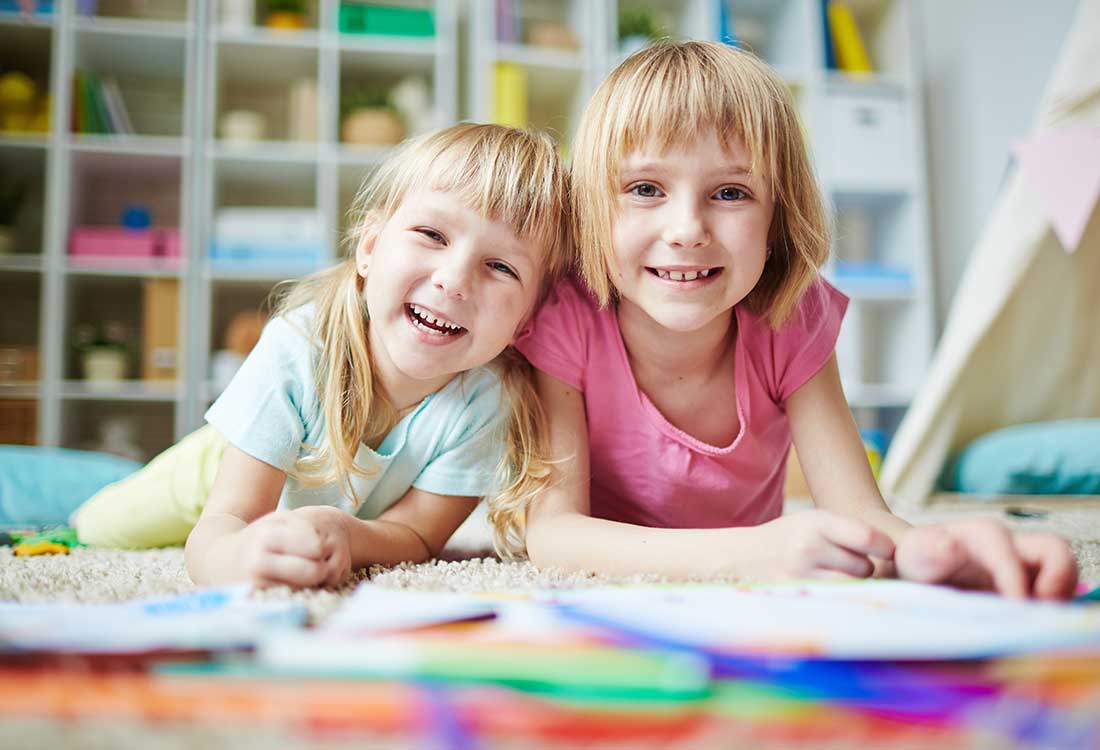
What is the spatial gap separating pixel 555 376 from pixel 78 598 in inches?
18.2

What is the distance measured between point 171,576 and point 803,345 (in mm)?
620

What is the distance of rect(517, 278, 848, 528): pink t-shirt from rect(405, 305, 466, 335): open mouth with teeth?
9 centimetres

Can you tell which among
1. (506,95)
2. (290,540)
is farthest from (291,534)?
(506,95)

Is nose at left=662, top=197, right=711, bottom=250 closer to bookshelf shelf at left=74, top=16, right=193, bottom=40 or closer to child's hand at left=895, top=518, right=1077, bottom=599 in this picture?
child's hand at left=895, top=518, right=1077, bottom=599

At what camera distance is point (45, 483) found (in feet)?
4.72

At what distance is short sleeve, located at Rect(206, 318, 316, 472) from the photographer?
768 millimetres

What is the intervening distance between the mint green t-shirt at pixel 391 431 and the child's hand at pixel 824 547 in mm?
331

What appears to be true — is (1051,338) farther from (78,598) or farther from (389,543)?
(78,598)

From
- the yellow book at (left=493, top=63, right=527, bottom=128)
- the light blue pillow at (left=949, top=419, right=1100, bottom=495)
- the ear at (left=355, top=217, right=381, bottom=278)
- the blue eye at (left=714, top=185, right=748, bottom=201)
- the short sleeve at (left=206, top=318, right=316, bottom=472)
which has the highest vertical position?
the yellow book at (left=493, top=63, right=527, bottom=128)

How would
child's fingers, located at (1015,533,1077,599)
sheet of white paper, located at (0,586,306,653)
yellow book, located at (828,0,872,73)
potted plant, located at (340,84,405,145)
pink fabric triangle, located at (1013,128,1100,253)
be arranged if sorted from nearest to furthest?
sheet of white paper, located at (0,586,306,653)
child's fingers, located at (1015,533,1077,599)
pink fabric triangle, located at (1013,128,1100,253)
potted plant, located at (340,84,405,145)
yellow book, located at (828,0,872,73)

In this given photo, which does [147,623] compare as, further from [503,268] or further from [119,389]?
[119,389]

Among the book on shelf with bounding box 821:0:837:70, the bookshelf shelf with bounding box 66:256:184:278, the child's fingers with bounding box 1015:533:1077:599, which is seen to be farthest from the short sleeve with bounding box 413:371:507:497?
the book on shelf with bounding box 821:0:837:70

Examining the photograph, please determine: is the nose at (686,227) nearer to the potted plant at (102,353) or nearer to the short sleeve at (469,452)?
the short sleeve at (469,452)

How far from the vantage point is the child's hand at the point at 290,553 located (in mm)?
554
